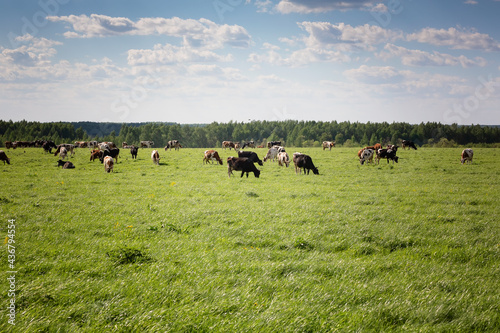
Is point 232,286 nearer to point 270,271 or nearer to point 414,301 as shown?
point 270,271

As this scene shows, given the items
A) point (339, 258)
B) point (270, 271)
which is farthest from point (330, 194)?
point (270, 271)

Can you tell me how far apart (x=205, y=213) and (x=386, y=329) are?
24.3 ft

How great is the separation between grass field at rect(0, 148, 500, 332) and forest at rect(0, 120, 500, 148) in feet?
331

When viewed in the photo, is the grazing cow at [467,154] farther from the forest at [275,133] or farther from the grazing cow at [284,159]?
the forest at [275,133]

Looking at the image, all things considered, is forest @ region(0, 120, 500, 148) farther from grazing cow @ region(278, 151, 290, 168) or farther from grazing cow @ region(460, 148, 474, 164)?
grazing cow @ region(278, 151, 290, 168)

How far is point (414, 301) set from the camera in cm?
488

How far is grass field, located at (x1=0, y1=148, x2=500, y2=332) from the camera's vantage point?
424 cm

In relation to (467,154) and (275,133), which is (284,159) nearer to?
(467,154)

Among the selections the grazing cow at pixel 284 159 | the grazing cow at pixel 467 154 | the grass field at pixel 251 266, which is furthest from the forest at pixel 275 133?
the grass field at pixel 251 266

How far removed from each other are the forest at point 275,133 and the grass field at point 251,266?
10086cm

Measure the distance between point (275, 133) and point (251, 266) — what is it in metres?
147

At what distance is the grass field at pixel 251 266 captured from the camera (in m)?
4.24

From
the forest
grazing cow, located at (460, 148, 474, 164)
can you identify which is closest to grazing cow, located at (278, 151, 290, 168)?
grazing cow, located at (460, 148, 474, 164)

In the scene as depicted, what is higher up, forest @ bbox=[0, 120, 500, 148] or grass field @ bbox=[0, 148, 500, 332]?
forest @ bbox=[0, 120, 500, 148]
